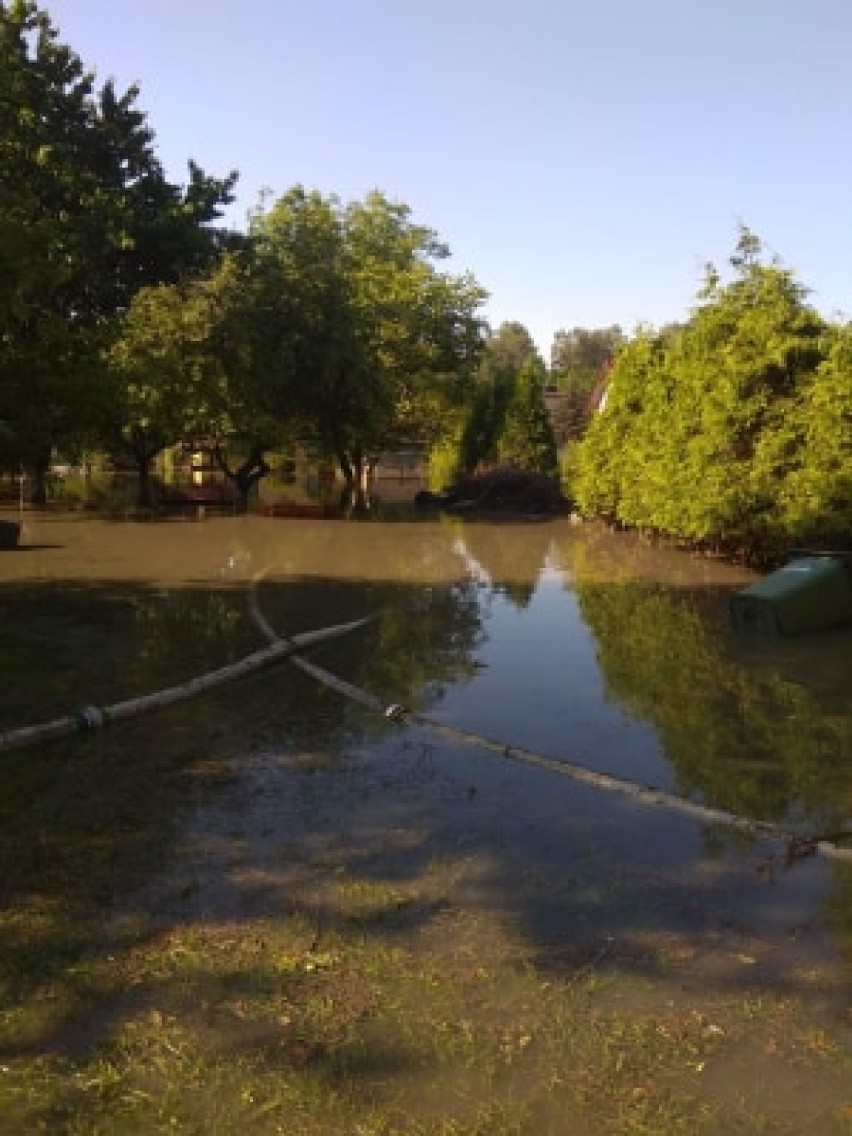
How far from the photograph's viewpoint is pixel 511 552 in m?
23.4

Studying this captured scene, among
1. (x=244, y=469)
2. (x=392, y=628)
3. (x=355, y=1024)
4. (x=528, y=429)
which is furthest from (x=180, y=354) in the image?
(x=355, y=1024)

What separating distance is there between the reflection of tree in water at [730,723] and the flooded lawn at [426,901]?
1.6 inches

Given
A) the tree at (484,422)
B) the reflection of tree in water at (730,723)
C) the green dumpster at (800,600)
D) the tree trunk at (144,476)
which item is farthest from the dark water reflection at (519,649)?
the tree at (484,422)

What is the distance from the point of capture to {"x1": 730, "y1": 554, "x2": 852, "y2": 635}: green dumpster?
1231cm

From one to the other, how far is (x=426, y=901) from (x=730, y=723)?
4.36 metres

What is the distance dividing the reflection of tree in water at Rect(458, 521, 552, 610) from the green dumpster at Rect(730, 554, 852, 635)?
3.58 metres

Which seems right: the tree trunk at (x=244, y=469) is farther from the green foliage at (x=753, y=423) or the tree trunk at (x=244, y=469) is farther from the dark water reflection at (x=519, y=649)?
the green foliage at (x=753, y=423)

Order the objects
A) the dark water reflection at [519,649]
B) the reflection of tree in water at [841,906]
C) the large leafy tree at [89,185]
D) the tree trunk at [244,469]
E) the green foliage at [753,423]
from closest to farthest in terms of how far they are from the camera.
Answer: the reflection of tree in water at [841,906] → the dark water reflection at [519,649] → the green foliage at [753,423] → the large leafy tree at [89,185] → the tree trunk at [244,469]

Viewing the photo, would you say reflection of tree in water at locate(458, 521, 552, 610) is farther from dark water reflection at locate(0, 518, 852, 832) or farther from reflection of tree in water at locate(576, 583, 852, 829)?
reflection of tree in water at locate(576, 583, 852, 829)

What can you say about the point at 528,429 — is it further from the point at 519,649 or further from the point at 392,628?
the point at 519,649

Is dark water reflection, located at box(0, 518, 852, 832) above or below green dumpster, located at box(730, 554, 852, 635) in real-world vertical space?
below

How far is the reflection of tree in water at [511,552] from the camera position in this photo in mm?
17281

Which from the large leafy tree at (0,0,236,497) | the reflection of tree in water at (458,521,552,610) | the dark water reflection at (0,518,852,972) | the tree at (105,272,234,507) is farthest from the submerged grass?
the tree at (105,272,234,507)

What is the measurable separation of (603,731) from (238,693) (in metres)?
3.58
